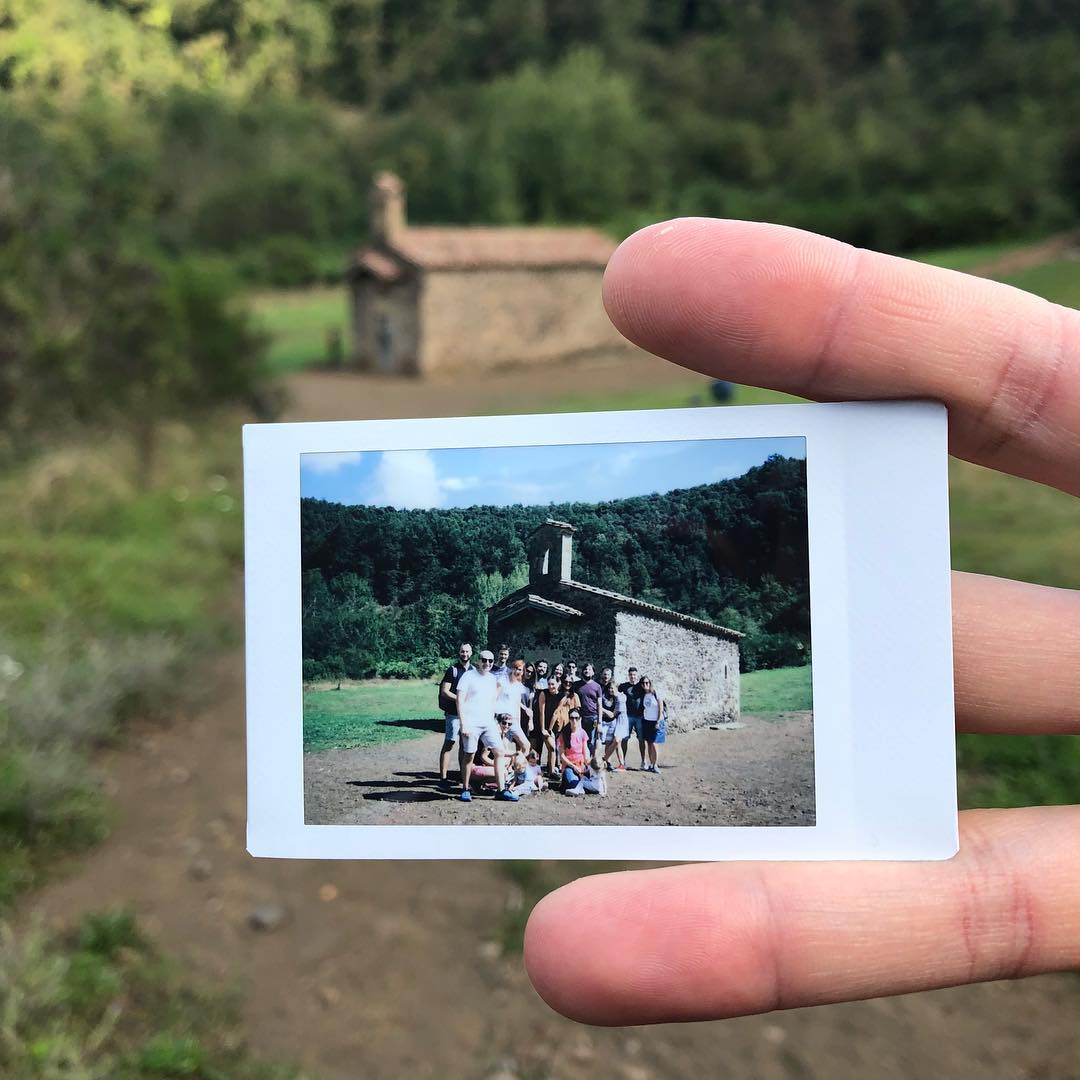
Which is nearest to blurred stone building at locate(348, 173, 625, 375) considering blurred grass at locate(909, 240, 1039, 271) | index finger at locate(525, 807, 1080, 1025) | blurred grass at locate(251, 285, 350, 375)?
blurred grass at locate(251, 285, 350, 375)

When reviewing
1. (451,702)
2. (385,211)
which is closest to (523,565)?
(451,702)

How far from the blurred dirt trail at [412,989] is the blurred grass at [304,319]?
36.5 ft

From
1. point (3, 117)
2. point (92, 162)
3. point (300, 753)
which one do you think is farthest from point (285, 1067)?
point (92, 162)

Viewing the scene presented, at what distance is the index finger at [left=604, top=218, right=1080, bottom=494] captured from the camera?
46.4 inches

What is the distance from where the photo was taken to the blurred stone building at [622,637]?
127 centimetres

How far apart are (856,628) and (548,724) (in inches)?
18.1

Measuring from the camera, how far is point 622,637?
1282 mm

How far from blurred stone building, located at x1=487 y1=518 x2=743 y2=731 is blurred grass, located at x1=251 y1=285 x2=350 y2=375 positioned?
13.4m

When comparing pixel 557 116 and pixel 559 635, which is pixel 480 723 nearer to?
pixel 559 635

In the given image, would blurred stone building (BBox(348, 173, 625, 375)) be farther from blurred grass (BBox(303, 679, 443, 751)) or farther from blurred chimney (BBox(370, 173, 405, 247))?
blurred grass (BBox(303, 679, 443, 751))

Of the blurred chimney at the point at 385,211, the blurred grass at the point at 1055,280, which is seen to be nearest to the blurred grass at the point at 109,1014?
the blurred chimney at the point at 385,211

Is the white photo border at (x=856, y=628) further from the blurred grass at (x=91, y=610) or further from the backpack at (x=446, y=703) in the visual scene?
the blurred grass at (x=91, y=610)

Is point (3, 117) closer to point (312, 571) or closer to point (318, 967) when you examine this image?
point (318, 967)

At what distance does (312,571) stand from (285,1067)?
221cm
